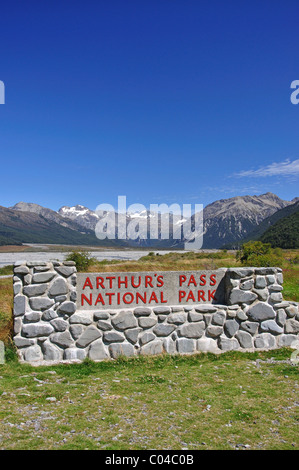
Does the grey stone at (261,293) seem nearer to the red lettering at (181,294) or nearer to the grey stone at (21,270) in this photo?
the red lettering at (181,294)

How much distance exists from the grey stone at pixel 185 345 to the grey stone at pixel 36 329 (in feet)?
11.0

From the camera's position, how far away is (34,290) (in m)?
8.40

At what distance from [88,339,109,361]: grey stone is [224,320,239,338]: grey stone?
332 cm

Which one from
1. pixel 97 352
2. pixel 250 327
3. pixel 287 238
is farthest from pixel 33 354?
pixel 287 238

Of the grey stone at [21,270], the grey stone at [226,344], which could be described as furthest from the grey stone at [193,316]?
the grey stone at [21,270]

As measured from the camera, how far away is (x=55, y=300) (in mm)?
8500

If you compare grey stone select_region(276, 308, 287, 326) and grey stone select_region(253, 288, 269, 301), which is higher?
grey stone select_region(253, 288, 269, 301)

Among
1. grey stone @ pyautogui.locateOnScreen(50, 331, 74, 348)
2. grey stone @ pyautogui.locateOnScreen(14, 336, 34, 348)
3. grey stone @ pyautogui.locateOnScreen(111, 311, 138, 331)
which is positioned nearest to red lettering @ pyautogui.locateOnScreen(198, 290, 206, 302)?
grey stone @ pyautogui.locateOnScreen(111, 311, 138, 331)

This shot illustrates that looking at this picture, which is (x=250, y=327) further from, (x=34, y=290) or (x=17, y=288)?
(x=17, y=288)

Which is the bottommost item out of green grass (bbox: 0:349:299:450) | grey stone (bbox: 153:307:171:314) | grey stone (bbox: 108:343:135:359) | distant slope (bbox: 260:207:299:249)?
green grass (bbox: 0:349:299:450)

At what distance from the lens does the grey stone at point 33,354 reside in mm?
8289

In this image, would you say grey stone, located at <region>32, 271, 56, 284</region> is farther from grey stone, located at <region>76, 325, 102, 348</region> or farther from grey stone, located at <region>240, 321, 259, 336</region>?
grey stone, located at <region>240, 321, 259, 336</region>

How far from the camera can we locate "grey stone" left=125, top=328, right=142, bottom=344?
28.5 ft
